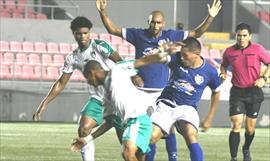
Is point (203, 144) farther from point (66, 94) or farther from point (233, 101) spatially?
point (66, 94)

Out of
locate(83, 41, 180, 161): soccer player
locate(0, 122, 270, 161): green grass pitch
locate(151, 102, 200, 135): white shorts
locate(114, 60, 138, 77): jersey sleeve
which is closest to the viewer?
locate(83, 41, 180, 161): soccer player

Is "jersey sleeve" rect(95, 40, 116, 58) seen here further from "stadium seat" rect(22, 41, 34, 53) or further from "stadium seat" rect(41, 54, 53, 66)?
"stadium seat" rect(22, 41, 34, 53)

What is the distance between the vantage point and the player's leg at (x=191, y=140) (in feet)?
40.5

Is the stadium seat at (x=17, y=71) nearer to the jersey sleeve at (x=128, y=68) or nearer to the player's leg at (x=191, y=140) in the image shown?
the player's leg at (x=191, y=140)

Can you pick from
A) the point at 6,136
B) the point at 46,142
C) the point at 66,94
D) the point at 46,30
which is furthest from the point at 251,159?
the point at 46,30

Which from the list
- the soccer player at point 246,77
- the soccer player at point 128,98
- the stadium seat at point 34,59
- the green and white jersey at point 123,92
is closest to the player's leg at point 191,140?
the soccer player at point 128,98

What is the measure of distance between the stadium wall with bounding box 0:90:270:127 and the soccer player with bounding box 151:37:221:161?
17060 millimetres

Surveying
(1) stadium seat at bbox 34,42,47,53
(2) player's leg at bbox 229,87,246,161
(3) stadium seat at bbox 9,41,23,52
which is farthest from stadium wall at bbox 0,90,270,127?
(2) player's leg at bbox 229,87,246,161

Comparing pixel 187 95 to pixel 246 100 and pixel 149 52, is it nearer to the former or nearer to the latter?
pixel 149 52

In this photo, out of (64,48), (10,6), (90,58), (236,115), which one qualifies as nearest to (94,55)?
(90,58)

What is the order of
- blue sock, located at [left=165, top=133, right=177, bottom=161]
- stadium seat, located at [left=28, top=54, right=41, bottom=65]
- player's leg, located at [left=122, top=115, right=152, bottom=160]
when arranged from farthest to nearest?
stadium seat, located at [left=28, top=54, right=41, bottom=65] < blue sock, located at [left=165, top=133, right=177, bottom=161] < player's leg, located at [left=122, top=115, right=152, bottom=160]

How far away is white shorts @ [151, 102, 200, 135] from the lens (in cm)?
1241

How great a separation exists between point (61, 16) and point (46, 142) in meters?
18.3

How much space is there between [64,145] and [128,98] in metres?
9.40
